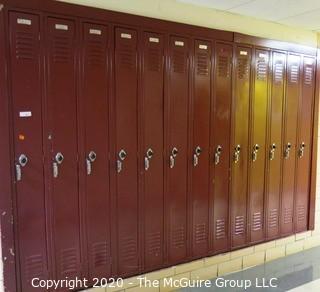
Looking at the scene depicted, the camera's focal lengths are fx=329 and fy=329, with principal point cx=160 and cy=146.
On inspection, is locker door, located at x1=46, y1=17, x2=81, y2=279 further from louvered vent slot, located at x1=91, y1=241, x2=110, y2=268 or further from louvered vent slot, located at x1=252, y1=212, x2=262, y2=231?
louvered vent slot, located at x1=252, y1=212, x2=262, y2=231

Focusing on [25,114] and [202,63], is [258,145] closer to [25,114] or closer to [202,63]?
[202,63]

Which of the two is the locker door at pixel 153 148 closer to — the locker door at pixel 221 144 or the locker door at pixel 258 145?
the locker door at pixel 221 144

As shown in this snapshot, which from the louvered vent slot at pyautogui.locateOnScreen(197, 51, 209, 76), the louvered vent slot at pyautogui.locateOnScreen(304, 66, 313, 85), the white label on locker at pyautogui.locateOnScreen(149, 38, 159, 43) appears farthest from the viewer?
the louvered vent slot at pyautogui.locateOnScreen(304, 66, 313, 85)

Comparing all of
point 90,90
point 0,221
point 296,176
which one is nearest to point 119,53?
point 90,90

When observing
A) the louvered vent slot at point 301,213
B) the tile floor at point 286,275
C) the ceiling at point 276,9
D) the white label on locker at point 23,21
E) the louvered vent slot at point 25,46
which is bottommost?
the tile floor at point 286,275

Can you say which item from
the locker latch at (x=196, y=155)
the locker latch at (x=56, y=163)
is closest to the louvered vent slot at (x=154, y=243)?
the locker latch at (x=196, y=155)

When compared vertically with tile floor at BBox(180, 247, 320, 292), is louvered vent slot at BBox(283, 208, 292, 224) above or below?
above

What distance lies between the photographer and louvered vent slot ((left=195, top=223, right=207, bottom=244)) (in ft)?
9.83

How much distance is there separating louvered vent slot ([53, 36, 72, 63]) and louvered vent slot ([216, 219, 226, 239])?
1973mm

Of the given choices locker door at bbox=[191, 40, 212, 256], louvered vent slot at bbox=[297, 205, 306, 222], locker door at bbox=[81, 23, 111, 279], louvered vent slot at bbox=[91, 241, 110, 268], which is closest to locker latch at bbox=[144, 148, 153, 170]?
locker door at bbox=[81, 23, 111, 279]

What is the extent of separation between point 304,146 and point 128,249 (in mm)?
2270

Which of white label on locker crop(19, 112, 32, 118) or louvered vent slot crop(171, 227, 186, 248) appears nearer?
white label on locker crop(19, 112, 32, 118)

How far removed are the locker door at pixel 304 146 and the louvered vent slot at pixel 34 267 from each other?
8.91ft

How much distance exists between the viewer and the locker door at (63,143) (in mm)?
2236
